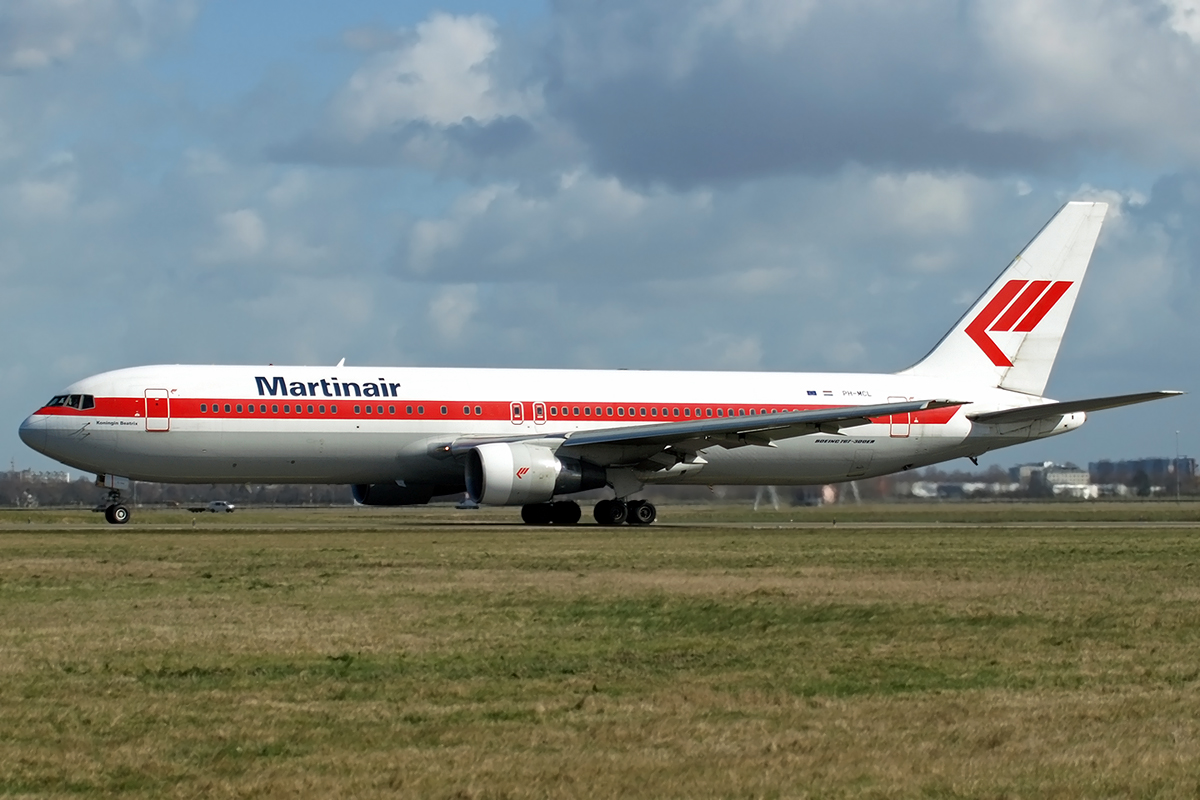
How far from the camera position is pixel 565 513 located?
40.8 metres

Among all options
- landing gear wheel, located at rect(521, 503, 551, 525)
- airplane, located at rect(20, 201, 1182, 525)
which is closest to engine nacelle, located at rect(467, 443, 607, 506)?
airplane, located at rect(20, 201, 1182, 525)

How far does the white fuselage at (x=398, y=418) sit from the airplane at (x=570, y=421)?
4cm

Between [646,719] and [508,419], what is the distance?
96.7 ft

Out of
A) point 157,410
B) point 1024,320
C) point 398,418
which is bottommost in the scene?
point 398,418

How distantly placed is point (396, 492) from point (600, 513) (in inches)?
222

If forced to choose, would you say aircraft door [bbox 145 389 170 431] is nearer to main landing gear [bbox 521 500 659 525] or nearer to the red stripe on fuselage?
the red stripe on fuselage

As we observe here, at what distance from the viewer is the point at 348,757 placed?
8680mm

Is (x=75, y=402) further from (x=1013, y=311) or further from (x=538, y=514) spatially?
(x=1013, y=311)

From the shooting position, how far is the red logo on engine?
44875 mm

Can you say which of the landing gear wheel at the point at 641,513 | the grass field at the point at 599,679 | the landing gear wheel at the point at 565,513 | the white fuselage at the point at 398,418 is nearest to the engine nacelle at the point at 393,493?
the white fuselage at the point at 398,418

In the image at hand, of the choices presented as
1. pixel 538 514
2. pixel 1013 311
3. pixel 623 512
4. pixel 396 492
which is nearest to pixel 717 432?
pixel 623 512

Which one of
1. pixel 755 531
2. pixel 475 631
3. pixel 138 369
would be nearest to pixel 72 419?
pixel 138 369

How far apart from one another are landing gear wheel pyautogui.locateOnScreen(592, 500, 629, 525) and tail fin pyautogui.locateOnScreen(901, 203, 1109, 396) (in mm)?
10553

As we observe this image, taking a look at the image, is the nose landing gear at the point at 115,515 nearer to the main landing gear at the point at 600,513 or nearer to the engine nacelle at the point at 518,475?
the engine nacelle at the point at 518,475
